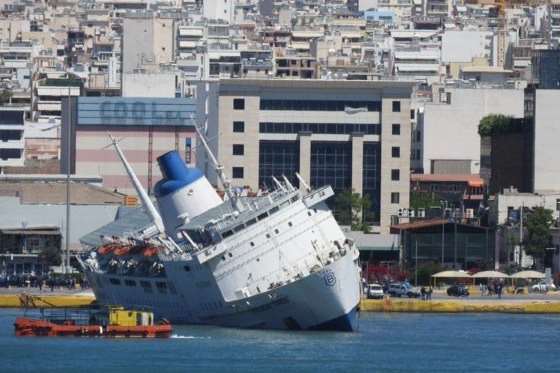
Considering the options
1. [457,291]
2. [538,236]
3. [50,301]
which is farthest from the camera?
[538,236]

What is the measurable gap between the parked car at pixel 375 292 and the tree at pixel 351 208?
3293 centimetres

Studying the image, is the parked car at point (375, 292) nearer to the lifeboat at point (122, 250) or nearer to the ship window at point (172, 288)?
the lifeboat at point (122, 250)

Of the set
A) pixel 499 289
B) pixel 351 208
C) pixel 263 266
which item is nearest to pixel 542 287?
pixel 499 289

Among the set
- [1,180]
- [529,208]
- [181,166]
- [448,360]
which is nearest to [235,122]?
[1,180]

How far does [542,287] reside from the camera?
14250 centimetres

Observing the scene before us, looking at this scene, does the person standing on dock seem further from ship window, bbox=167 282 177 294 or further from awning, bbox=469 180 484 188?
awning, bbox=469 180 484 188

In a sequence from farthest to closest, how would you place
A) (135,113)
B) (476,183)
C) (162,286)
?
(476,183), (135,113), (162,286)

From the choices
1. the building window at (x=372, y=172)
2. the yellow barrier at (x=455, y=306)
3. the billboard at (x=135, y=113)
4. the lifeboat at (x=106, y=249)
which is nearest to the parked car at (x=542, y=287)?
the yellow barrier at (x=455, y=306)

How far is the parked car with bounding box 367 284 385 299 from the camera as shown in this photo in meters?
132

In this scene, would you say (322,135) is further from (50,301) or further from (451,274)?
(50,301)

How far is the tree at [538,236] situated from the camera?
15150 cm

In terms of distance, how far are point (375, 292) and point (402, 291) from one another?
155 inches

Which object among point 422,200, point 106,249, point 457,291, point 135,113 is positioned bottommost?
point 422,200

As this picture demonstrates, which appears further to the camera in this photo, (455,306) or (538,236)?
(538,236)
